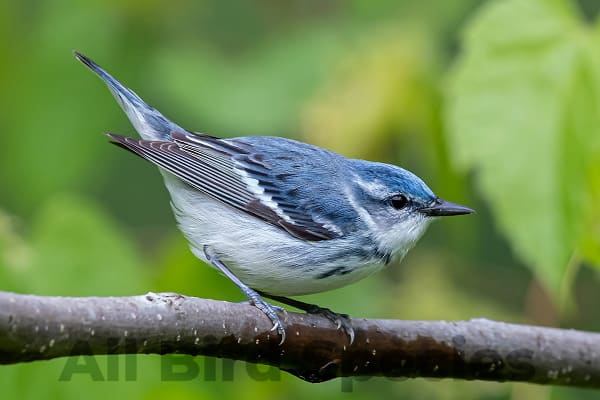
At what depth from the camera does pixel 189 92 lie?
4051mm

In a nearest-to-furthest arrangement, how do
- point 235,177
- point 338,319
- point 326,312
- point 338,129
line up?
point 338,319 < point 326,312 < point 235,177 < point 338,129

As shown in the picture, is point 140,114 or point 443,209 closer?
point 443,209

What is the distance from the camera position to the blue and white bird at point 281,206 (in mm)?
3516

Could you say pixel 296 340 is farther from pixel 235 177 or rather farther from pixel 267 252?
pixel 235 177

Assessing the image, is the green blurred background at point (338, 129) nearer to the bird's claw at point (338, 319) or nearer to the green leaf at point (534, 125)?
the green leaf at point (534, 125)

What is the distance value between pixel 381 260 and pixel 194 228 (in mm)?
788

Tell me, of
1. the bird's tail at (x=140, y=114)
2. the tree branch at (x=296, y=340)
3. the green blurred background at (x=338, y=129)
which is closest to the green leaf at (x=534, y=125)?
the green blurred background at (x=338, y=129)

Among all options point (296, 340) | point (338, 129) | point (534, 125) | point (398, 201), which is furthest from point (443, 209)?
point (296, 340)

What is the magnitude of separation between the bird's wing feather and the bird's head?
0.75ft

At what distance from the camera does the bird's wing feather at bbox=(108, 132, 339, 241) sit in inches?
144

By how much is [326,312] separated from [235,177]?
788mm

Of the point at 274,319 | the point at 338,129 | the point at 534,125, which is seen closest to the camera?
the point at 274,319

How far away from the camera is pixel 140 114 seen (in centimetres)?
407

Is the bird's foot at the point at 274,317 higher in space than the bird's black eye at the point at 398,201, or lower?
lower
